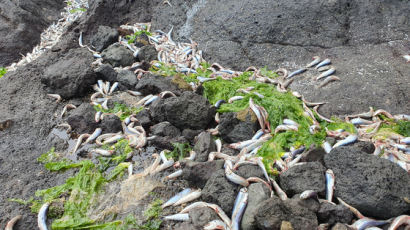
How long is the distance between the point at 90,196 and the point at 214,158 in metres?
1.76

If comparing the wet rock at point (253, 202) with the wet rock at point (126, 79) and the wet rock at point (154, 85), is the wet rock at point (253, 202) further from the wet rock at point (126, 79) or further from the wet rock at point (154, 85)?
the wet rock at point (126, 79)

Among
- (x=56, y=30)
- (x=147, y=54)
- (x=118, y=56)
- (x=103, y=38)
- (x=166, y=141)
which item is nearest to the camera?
(x=166, y=141)

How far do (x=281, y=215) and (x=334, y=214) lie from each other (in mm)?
637

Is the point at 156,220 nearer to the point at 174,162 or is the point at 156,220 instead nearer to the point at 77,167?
the point at 174,162

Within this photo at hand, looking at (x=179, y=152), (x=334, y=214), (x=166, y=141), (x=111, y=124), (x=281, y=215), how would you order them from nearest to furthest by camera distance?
(x=281, y=215) < (x=334, y=214) < (x=179, y=152) < (x=166, y=141) < (x=111, y=124)

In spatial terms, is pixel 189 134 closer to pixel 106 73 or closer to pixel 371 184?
pixel 371 184

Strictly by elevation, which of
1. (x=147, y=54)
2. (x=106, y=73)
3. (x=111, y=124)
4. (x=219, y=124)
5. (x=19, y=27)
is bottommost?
(x=219, y=124)

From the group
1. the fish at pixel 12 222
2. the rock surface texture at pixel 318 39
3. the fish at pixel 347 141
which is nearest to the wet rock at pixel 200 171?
the fish at pixel 347 141

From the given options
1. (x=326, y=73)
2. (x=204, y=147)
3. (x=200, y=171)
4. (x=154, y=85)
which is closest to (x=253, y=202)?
(x=200, y=171)

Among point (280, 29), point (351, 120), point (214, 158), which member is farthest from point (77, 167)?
point (280, 29)

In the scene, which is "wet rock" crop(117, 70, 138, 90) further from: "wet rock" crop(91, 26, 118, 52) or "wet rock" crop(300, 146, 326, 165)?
"wet rock" crop(300, 146, 326, 165)

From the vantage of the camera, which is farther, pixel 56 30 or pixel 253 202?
pixel 56 30

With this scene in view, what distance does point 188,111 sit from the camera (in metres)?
5.31

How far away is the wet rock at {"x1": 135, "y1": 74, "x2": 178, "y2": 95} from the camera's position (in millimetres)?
6281
